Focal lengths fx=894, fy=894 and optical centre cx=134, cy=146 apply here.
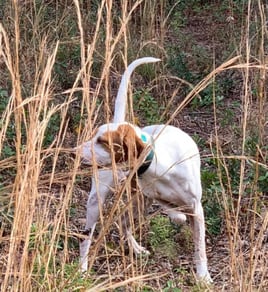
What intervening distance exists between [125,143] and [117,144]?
29 millimetres

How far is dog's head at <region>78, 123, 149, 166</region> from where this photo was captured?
9.53 feet

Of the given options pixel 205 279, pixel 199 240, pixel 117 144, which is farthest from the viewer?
pixel 199 240

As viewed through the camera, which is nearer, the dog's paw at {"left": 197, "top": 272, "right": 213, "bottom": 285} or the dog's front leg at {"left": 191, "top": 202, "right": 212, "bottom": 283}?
the dog's paw at {"left": 197, "top": 272, "right": 213, "bottom": 285}

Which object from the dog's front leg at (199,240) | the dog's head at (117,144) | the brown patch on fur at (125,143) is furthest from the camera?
the dog's front leg at (199,240)

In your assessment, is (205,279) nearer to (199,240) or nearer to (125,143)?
(199,240)

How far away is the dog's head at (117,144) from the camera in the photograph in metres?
2.90

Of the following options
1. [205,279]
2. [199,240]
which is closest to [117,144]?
[205,279]

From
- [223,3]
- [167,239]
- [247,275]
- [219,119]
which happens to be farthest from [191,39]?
Result: [247,275]

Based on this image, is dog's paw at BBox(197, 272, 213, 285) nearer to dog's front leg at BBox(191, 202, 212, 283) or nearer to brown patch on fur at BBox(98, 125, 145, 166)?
dog's front leg at BBox(191, 202, 212, 283)

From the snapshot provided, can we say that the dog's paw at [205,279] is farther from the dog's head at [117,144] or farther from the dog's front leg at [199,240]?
the dog's head at [117,144]

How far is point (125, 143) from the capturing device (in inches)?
124

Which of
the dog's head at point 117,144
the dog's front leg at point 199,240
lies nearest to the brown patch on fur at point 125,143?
the dog's head at point 117,144

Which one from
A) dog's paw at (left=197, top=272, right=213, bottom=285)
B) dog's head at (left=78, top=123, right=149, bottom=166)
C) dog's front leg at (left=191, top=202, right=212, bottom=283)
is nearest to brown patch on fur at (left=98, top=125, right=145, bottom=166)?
dog's head at (left=78, top=123, right=149, bottom=166)

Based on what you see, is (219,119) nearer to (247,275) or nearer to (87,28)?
(87,28)
